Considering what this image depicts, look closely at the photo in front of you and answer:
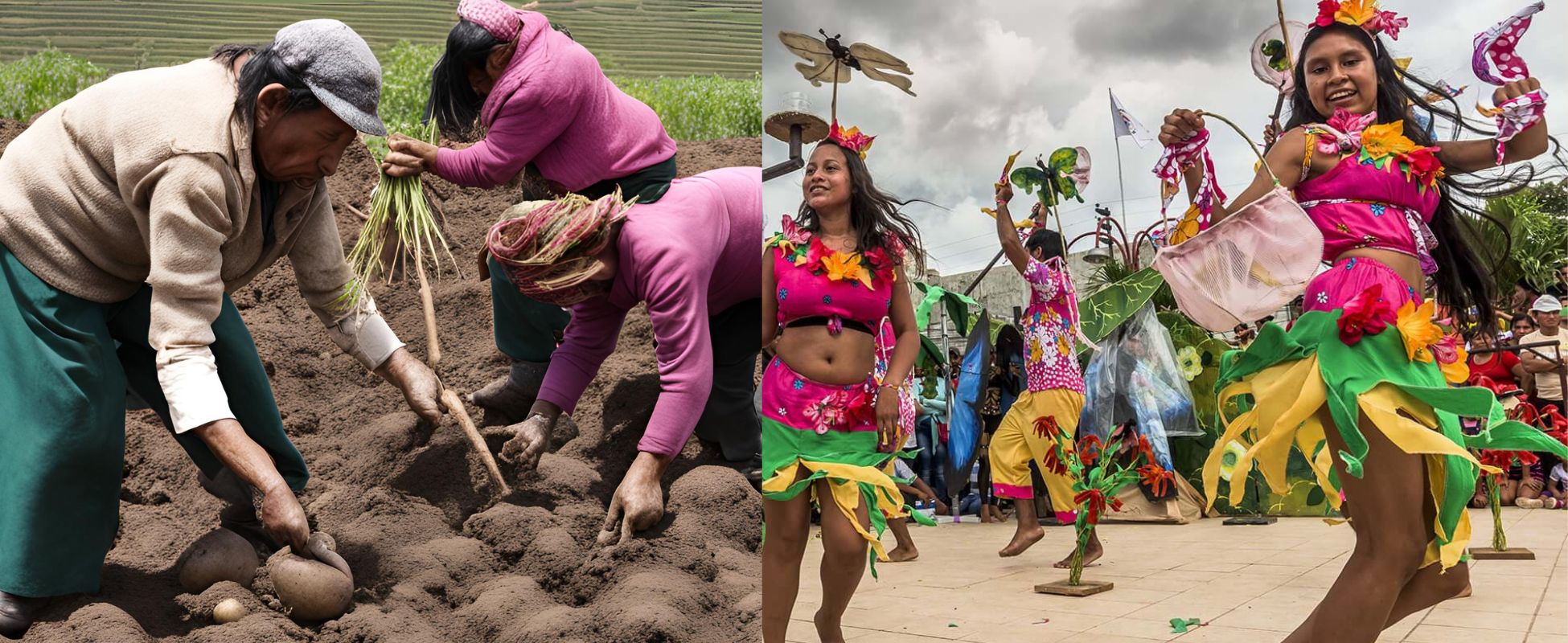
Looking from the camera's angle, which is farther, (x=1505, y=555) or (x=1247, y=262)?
(x=1505, y=555)

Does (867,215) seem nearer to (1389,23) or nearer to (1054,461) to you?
(1389,23)

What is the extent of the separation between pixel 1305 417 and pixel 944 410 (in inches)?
52.9

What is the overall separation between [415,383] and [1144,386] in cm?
214

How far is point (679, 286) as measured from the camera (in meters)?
1.77

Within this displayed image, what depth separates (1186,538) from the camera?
3000 millimetres

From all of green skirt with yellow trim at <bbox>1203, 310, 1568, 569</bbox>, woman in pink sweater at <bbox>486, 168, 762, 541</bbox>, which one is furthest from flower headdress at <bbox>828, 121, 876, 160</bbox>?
green skirt with yellow trim at <bbox>1203, 310, 1568, 569</bbox>

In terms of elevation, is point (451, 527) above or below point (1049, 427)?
below

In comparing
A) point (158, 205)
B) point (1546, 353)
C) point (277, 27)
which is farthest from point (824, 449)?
point (1546, 353)

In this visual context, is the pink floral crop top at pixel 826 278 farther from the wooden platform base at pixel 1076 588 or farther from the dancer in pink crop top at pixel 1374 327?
the wooden platform base at pixel 1076 588

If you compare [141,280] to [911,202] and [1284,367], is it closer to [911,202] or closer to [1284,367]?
[911,202]

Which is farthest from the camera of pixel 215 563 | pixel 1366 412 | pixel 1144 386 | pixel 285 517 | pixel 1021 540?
pixel 1144 386

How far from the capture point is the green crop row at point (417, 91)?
7.32ft

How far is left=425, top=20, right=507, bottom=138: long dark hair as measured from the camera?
75.1 inches

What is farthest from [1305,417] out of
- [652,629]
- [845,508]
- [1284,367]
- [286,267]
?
[286,267]
